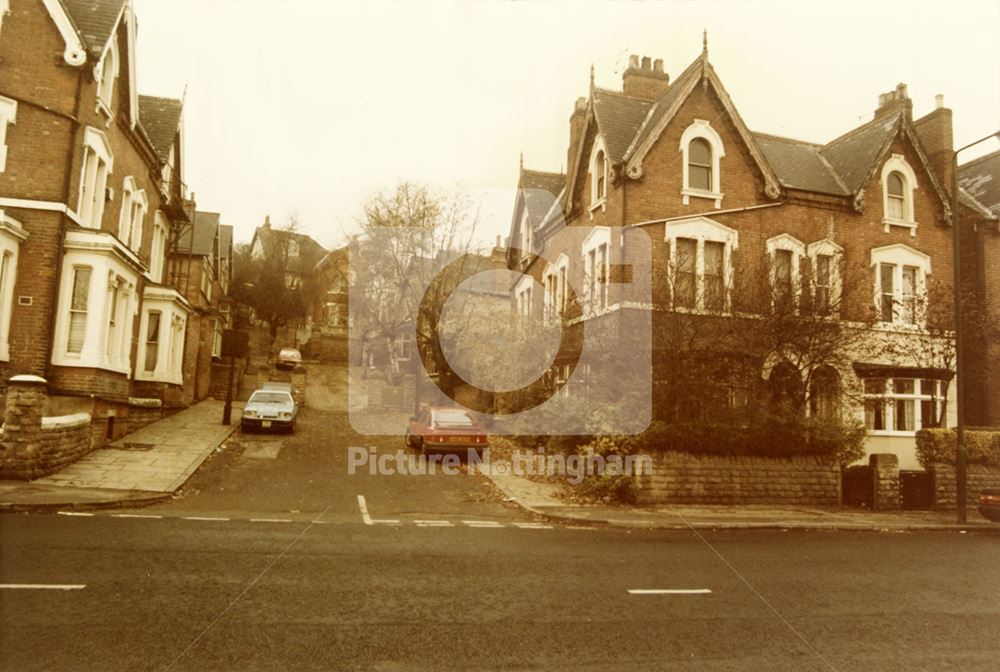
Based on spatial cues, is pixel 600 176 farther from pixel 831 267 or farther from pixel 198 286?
pixel 198 286

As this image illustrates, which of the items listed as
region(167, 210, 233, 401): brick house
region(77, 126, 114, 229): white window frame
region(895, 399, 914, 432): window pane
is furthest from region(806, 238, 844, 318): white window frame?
region(167, 210, 233, 401): brick house

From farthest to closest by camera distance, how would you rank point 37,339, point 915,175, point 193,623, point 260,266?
point 260,266 < point 915,175 < point 37,339 < point 193,623

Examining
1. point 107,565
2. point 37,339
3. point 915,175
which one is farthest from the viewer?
point 915,175

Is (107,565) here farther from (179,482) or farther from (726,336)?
(726,336)

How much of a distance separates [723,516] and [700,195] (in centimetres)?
1207

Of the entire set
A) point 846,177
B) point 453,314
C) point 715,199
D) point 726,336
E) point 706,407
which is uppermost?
point 846,177

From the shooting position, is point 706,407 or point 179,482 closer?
point 179,482

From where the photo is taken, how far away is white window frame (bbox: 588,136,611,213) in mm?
24500

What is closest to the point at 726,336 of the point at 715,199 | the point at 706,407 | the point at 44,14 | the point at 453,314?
the point at 706,407

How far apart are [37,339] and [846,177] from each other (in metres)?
27.7

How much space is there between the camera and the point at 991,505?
1661 cm

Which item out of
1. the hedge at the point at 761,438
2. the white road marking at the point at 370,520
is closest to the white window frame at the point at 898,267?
the hedge at the point at 761,438

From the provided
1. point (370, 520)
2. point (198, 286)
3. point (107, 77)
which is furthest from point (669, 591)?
point (198, 286)

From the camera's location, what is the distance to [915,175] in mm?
26672
